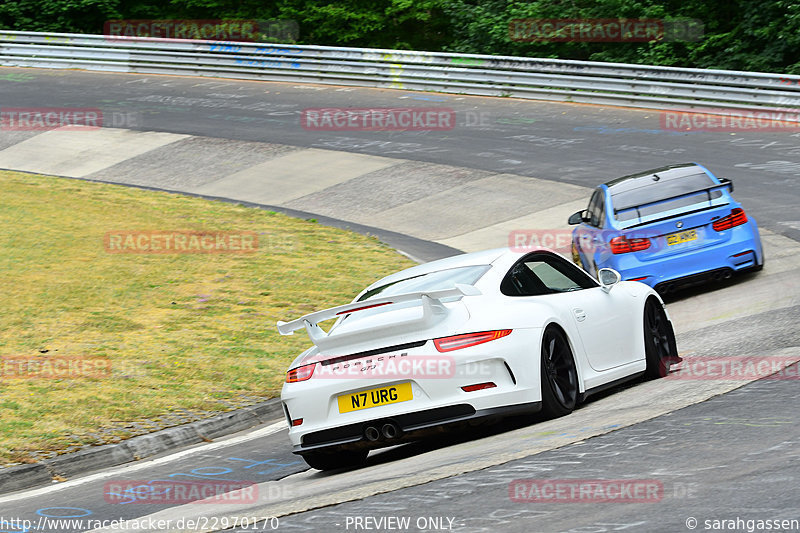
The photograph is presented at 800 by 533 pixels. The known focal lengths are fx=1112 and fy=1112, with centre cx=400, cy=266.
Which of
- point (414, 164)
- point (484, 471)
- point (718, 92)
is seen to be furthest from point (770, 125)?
point (484, 471)

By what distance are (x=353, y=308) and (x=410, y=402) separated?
36.3 inches

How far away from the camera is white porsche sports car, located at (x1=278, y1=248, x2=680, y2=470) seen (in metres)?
7.21

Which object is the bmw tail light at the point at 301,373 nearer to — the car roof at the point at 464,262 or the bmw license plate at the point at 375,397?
the bmw license plate at the point at 375,397

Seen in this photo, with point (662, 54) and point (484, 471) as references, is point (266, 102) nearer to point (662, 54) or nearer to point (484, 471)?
point (662, 54)

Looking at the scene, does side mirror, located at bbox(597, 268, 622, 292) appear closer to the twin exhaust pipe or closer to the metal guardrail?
the twin exhaust pipe

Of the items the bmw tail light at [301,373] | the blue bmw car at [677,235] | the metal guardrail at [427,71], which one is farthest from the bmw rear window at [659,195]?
the metal guardrail at [427,71]

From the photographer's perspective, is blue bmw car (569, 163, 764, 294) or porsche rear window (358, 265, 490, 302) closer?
porsche rear window (358, 265, 490, 302)

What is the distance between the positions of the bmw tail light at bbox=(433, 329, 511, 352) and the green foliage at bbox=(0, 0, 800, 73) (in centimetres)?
2440

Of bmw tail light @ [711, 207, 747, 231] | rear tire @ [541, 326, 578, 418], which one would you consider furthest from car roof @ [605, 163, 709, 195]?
rear tire @ [541, 326, 578, 418]

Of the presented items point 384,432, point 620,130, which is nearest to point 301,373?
point 384,432

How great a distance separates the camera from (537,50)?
35156 mm

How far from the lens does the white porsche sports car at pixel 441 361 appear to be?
7207 millimetres

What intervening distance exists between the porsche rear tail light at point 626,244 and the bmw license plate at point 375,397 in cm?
666

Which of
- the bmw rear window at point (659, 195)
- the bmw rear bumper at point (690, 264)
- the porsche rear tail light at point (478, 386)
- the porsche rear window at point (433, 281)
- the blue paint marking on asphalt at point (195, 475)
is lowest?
the blue paint marking on asphalt at point (195, 475)
